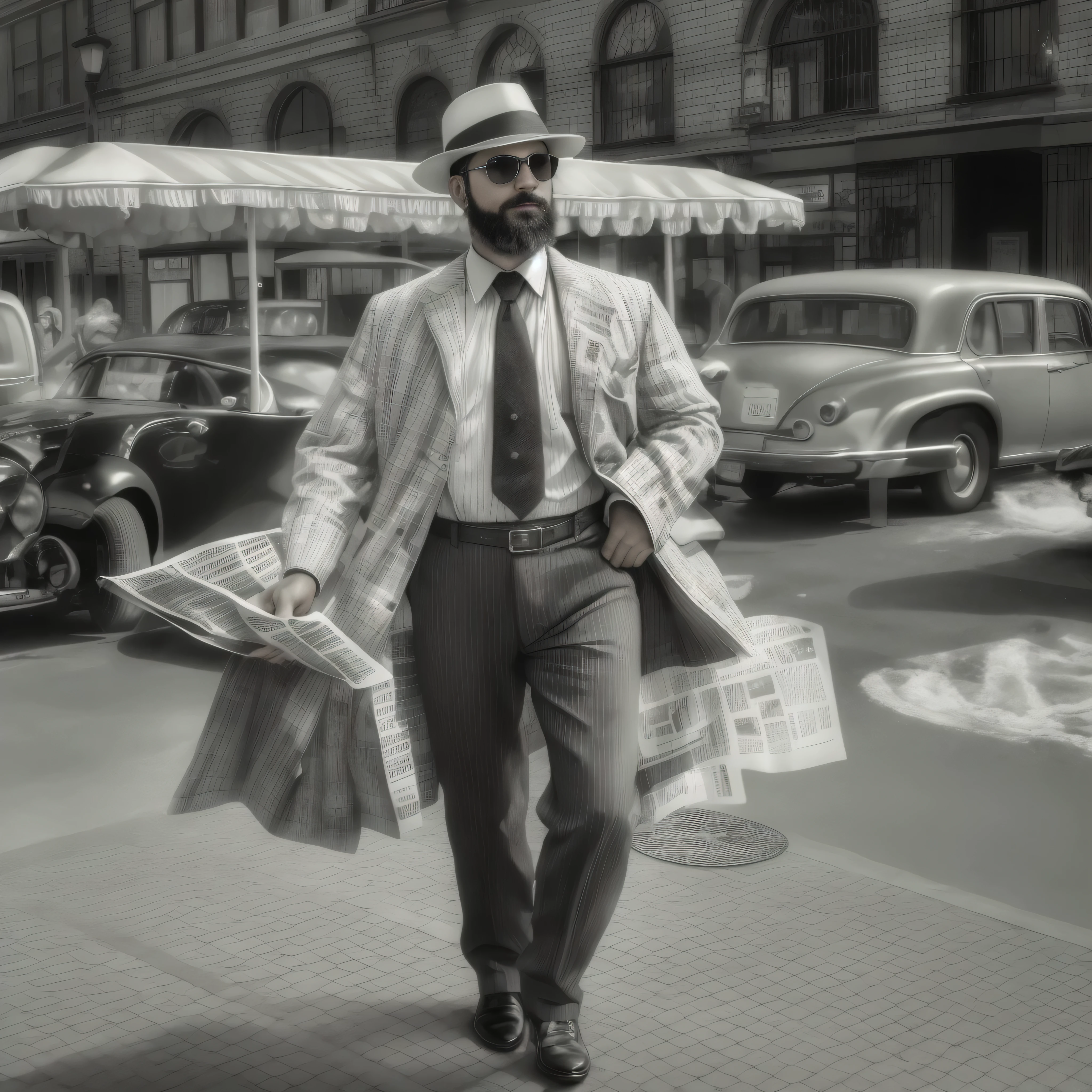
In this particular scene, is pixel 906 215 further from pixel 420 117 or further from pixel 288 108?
pixel 288 108

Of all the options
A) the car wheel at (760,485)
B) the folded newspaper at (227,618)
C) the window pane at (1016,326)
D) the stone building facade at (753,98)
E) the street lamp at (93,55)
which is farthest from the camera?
the street lamp at (93,55)

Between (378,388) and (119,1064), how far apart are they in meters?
1.44

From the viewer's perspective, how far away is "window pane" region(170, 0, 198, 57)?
27031 millimetres

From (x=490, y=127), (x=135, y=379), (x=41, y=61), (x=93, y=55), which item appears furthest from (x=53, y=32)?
(x=490, y=127)

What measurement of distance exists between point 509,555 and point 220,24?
26.3m

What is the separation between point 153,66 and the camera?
91.1ft

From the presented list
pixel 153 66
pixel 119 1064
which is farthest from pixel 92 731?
pixel 153 66

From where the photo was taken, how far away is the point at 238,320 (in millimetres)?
13484

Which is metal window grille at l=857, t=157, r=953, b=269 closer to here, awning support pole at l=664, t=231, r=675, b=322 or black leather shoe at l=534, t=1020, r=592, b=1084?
awning support pole at l=664, t=231, r=675, b=322

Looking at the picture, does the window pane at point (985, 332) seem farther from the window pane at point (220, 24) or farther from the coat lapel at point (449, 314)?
the window pane at point (220, 24)

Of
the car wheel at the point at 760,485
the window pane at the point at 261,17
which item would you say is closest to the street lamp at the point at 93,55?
the window pane at the point at 261,17

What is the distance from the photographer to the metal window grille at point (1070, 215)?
16.4 m

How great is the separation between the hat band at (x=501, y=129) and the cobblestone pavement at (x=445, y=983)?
182 centimetres

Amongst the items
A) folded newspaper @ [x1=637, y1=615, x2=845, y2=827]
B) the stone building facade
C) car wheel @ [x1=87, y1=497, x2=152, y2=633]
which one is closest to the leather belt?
folded newspaper @ [x1=637, y1=615, x2=845, y2=827]
